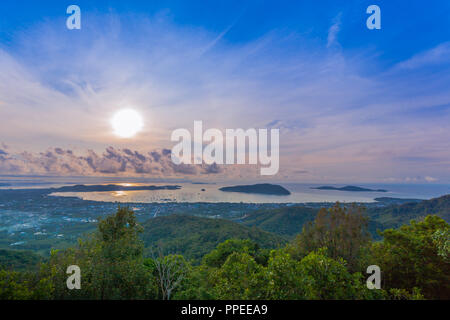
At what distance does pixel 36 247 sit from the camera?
8725 cm

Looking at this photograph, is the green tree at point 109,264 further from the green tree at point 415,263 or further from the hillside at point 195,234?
the hillside at point 195,234

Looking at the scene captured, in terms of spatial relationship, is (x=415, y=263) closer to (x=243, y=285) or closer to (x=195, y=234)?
(x=243, y=285)

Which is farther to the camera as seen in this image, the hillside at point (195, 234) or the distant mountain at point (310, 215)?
the distant mountain at point (310, 215)

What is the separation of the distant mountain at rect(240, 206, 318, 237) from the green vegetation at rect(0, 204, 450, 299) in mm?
106525

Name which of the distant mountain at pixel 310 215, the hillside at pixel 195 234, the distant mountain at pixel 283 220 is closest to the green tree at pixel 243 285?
the hillside at pixel 195 234

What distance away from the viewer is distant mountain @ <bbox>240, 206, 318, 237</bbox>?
→ 119 m

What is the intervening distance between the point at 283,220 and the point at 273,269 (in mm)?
127459

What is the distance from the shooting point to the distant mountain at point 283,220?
4682 inches

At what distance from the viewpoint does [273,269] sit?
8992 mm

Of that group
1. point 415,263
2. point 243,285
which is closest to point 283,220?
point 415,263

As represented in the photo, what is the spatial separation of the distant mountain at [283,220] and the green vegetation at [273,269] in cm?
10652

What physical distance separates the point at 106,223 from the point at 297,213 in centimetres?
13572
